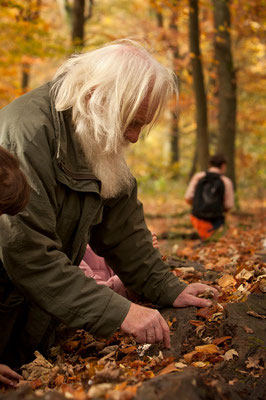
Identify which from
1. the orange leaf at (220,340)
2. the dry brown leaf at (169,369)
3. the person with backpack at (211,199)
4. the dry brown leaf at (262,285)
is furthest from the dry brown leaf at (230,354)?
the person with backpack at (211,199)

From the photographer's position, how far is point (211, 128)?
63.2 feet

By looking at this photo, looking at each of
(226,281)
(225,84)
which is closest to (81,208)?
(226,281)

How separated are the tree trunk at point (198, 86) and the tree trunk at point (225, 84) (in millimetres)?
1031

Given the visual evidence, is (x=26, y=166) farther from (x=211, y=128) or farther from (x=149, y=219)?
(x=211, y=128)

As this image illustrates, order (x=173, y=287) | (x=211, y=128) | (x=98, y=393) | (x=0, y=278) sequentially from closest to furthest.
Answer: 1. (x=98, y=393)
2. (x=0, y=278)
3. (x=173, y=287)
4. (x=211, y=128)

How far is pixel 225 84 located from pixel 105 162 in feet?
31.5

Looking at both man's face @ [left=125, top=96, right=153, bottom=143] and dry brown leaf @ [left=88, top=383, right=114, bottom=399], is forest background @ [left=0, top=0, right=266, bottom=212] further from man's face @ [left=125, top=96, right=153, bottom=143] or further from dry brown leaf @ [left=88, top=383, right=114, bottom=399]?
dry brown leaf @ [left=88, top=383, right=114, bottom=399]

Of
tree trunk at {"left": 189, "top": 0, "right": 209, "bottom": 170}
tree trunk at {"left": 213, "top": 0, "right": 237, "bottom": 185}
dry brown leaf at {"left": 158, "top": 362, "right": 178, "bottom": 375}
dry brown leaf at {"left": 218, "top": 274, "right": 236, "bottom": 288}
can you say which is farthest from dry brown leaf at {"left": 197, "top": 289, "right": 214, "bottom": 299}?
tree trunk at {"left": 213, "top": 0, "right": 237, "bottom": 185}

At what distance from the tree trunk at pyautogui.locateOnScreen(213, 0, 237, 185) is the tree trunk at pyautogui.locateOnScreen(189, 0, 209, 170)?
40.6 inches

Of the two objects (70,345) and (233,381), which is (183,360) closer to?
(233,381)

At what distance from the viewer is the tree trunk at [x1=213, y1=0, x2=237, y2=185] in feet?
37.1

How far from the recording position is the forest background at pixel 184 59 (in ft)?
34.9

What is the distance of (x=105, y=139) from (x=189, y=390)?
1.58 metres

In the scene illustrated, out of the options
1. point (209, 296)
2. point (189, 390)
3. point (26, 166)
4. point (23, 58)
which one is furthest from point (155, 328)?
point (23, 58)
